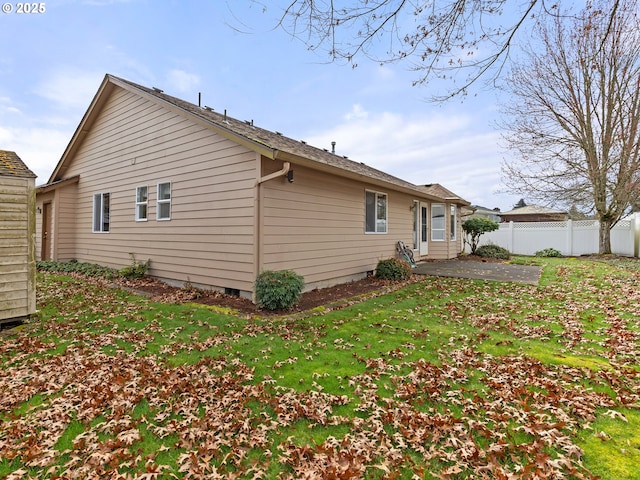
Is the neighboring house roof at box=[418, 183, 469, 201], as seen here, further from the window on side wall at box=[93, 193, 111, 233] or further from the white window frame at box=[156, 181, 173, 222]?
the window on side wall at box=[93, 193, 111, 233]

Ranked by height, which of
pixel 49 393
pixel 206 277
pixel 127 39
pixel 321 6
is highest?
pixel 127 39

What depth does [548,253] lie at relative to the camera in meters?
18.0

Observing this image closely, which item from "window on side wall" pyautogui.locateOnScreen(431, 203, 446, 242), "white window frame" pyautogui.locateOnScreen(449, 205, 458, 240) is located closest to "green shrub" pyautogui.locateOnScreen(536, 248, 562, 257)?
"white window frame" pyautogui.locateOnScreen(449, 205, 458, 240)

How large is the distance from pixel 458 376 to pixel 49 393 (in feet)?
14.9

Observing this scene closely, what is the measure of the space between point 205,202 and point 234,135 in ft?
6.75

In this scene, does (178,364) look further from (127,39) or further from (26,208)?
(127,39)

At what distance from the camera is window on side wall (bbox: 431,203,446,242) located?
15.5 metres

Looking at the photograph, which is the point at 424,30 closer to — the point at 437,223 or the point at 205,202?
the point at 205,202

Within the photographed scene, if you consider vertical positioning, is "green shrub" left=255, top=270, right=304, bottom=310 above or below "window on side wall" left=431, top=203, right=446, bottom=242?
below

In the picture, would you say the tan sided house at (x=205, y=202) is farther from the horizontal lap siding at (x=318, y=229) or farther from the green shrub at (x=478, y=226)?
the green shrub at (x=478, y=226)

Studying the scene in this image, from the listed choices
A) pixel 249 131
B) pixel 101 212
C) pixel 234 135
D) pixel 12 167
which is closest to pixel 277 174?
pixel 234 135

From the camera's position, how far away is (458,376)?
12.3ft

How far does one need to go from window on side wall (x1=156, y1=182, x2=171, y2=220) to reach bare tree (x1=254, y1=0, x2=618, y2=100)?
696 cm

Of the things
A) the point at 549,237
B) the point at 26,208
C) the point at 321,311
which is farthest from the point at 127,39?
the point at 549,237
